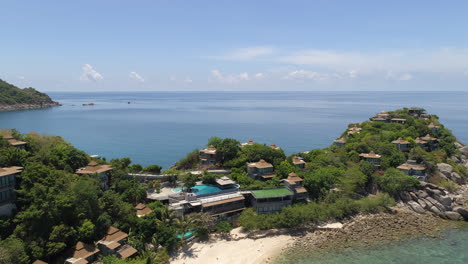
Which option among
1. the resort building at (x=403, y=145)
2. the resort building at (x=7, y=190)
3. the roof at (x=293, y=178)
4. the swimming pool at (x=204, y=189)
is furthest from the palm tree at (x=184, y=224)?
the resort building at (x=403, y=145)

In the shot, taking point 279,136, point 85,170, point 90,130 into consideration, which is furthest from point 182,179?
point 90,130

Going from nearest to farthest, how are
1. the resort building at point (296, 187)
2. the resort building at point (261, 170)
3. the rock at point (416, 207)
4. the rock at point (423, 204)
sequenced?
the resort building at point (296, 187) → the rock at point (416, 207) → the rock at point (423, 204) → the resort building at point (261, 170)

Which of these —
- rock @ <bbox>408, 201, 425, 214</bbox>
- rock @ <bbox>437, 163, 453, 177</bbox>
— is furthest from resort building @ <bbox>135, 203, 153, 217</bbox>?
rock @ <bbox>437, 163, 453, 177</bbox>

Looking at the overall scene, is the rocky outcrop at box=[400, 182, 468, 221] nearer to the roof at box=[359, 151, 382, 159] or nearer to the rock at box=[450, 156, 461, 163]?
the roof at box=[359, 151, 382, 159]

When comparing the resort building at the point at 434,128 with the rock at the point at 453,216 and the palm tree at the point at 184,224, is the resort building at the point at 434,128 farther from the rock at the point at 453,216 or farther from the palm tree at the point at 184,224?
the palm tree at the point at 184,224

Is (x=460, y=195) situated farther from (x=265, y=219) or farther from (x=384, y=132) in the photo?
(x=265, y=219)

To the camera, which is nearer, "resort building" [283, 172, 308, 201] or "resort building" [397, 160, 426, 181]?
"resort building" [283, 172, 308, 201]
